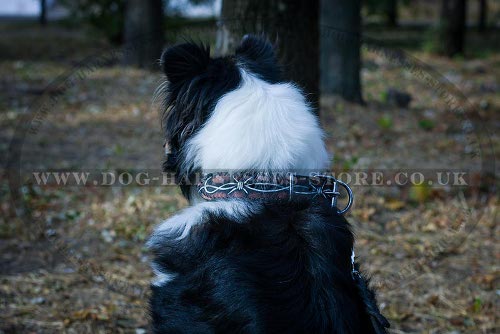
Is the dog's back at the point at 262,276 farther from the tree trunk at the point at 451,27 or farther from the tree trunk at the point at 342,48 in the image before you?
the tree trunk at the point at 451,27

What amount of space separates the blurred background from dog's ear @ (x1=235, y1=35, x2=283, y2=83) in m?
0.23

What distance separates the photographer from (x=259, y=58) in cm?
256

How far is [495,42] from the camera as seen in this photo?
16125 mm

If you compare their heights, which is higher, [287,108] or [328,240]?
[287,108]

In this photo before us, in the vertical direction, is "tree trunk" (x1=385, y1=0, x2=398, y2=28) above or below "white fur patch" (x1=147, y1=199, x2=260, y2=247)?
above

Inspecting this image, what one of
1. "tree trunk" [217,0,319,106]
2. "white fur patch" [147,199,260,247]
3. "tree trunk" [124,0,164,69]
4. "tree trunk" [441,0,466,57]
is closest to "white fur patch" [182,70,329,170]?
"white fur patch" [147,199,260,247]

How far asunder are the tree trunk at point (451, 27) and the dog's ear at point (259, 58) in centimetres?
1173

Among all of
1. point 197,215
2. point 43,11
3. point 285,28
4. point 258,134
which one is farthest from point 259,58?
point 43,11

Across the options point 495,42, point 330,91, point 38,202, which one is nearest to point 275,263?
point 38,202

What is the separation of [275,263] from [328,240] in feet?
0.79

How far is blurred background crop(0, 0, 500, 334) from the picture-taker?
3.66 meters

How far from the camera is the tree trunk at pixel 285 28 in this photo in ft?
12.5

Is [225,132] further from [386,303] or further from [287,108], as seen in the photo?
[386,303]

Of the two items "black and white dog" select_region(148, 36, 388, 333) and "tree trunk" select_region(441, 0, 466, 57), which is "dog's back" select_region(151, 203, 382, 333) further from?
"tree trunk" select_region(441, 0, 466, 57)
